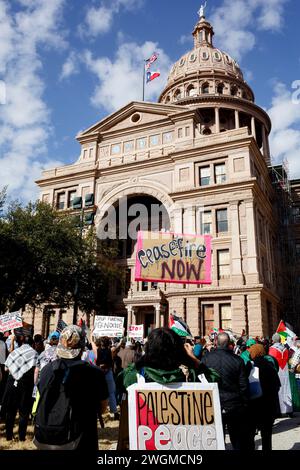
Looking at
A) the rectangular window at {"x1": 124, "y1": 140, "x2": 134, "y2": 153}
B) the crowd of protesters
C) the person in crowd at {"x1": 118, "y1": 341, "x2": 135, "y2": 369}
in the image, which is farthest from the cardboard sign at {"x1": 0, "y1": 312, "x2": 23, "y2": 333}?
the rectangular window at {"x1": 124, "y1": 140, "x2": 134, "y2": 153}

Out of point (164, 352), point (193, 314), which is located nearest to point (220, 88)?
point (193, 314)

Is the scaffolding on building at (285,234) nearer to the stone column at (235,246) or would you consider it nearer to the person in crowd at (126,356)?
the stone column at (235,246)

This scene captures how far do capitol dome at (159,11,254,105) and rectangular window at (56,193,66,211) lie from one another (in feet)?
75.9

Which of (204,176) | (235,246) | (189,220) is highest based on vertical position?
(204,176)

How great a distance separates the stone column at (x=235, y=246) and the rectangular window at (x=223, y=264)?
0.63m

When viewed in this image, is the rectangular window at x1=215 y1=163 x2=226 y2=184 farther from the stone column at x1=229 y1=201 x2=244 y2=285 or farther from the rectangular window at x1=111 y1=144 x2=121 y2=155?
the rectangular window at x1=111 y1=144 x2=121 y2=155

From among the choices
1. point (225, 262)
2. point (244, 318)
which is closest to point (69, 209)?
point (225, 262)

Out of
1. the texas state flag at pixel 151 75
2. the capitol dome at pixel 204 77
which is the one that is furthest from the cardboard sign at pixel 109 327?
the capitol dome at pixel 204 77

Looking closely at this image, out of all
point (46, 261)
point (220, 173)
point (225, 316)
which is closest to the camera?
point (46, 261)

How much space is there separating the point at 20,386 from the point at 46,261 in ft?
71.2

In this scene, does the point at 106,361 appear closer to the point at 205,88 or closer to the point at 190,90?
the point at 205,88

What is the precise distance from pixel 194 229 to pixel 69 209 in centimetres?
1428

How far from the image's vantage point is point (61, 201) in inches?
1657
